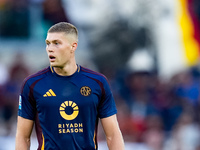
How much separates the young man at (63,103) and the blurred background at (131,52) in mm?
5744

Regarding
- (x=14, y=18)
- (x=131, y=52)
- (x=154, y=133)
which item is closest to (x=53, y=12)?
(x=14, y=18)

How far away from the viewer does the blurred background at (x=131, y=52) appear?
12618 mm

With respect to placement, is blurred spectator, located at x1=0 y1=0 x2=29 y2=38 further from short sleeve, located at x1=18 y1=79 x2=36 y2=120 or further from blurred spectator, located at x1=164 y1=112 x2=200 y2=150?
short sleeve, located at x1=18 y1=79 x2=36 y2=120

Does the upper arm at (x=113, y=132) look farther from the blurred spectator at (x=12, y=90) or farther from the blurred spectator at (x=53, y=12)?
the blurred spectator at (x=53, y=12)

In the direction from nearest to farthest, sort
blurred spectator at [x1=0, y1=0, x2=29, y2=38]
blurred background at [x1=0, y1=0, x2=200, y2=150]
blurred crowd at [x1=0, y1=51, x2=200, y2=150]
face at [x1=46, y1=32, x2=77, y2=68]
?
face at [x1=46, y1=32, x2=77, y2=68] < blurred crowd at [x1=0, y1=51, x2=200, y2=150] < blurred background at [x1=0, y1=0, x2=200, y2=150] < blurred spectator at [x1=0, y1=0, x2=29, y2=38]

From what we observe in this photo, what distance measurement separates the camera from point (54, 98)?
6.35 metres

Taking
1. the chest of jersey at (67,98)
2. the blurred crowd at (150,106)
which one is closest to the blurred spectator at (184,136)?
the blurred crowd at (150,106)

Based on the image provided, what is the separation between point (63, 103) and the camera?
634 centimetres

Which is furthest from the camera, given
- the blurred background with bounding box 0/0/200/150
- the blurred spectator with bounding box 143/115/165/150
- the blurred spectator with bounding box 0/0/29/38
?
the blurred spectator with bounding box 0/0/29/38

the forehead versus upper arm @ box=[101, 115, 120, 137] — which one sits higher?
the forehead

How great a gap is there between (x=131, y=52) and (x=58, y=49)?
29.3ft

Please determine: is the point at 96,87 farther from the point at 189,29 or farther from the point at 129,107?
the point at 189,29

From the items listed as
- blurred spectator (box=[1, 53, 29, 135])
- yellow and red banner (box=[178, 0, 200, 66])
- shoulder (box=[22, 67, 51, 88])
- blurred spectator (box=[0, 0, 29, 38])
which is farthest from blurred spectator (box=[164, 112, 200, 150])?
shoulder (box=[22, 67, 51, 88])

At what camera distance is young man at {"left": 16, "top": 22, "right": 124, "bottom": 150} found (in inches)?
248
